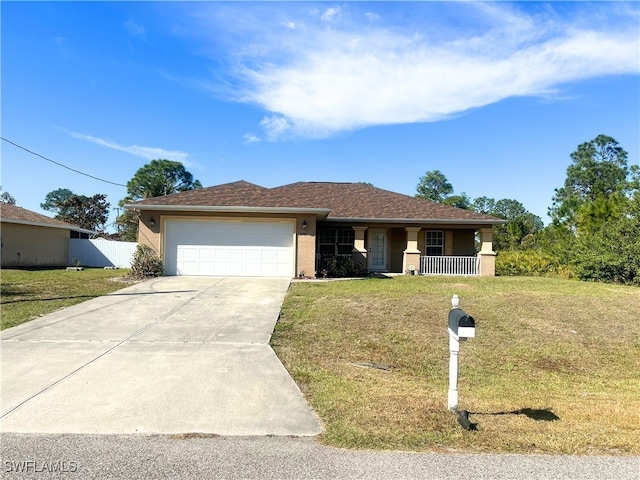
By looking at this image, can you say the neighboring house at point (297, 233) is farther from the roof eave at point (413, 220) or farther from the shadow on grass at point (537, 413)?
the shadow on grass at point (537, 413)

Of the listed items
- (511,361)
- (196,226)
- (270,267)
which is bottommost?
(511,361)

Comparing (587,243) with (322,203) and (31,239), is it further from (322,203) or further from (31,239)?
(31,239)

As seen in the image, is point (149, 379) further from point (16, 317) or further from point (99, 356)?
point (16, 317)

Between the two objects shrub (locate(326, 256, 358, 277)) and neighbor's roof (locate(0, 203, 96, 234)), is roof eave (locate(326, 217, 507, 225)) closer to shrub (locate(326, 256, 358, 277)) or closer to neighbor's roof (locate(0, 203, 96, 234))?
shrub (locate(326, 256, 358, 277))

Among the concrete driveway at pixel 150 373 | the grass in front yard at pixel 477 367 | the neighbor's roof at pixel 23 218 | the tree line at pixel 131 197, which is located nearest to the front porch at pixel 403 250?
the grass in front yard at pixel 477 367

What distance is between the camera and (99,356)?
6359 millimetres

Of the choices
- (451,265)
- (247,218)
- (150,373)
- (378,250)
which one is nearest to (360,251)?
(378,250)

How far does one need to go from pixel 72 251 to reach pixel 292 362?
2409 cm

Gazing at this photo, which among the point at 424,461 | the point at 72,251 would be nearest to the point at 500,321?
the point at 424,461

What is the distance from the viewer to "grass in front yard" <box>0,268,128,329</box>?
367 inches

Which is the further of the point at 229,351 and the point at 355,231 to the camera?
the point at 355,231

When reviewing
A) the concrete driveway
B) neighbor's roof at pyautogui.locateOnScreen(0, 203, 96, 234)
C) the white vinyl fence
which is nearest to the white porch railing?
the concrete driveway

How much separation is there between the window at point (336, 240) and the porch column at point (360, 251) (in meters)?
0.80

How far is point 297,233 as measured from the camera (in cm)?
1598
